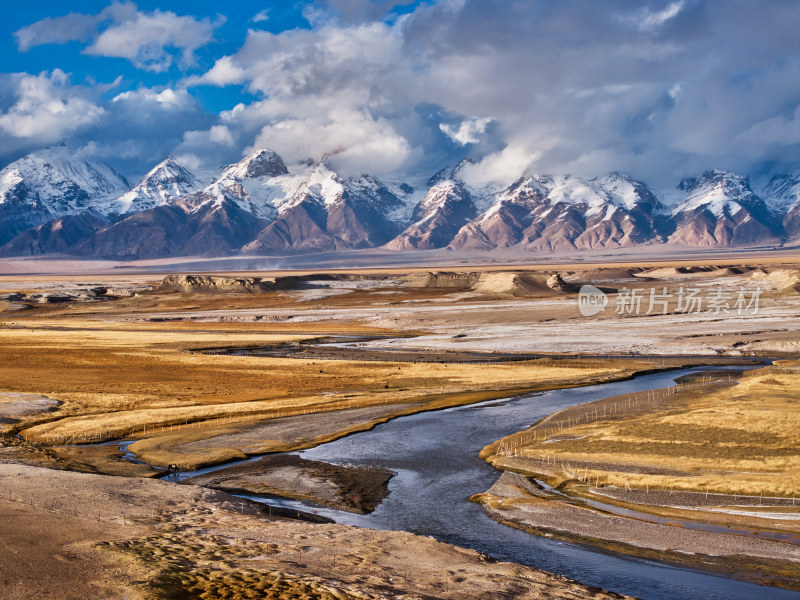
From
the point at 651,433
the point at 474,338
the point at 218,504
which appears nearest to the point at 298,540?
the point at 218,504

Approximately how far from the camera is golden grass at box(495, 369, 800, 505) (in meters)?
33.0

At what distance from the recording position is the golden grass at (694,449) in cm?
3297

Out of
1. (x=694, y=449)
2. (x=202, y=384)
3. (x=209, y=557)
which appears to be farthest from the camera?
(x=202, y=384)

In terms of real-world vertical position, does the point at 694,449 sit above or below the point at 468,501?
above

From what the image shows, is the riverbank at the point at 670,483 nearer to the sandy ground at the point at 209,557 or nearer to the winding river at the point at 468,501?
the winding river at the point at 468,501

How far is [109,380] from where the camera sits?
234 feet

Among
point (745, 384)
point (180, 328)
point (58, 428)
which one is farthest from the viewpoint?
point (180, 328)

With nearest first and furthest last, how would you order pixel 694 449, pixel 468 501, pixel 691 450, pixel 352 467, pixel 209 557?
pixel 209 557, pixel 468 501, pixel 691 450, pixel 694 449, pixel 352 467

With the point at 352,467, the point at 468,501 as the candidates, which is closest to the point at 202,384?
the point at 352,467

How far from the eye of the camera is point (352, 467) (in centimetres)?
3916

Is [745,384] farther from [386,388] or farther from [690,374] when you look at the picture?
[386,388]

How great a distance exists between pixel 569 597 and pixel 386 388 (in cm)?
4433

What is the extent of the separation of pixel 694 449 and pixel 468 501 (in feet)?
40.0

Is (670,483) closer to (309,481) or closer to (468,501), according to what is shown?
(468,501)
